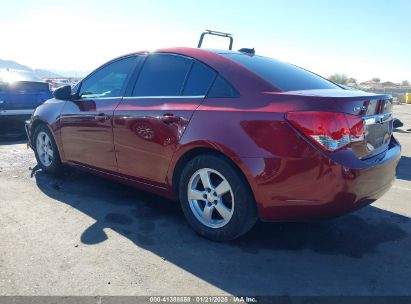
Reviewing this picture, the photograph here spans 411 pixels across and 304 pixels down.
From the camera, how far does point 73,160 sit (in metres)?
4.73

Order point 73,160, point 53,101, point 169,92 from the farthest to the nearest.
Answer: point 53,101 < point 73,160 < point 169,92

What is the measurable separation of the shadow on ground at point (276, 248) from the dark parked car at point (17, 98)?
16.1 ft

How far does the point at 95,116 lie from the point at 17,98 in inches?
201

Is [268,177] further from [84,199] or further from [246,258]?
[84,199]

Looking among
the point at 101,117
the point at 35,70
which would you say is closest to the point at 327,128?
the point at 101,117

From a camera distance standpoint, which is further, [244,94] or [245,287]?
[244,94]

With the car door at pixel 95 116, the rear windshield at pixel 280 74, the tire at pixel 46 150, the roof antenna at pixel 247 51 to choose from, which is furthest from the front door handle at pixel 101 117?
the roof antenna at pixel 247 51

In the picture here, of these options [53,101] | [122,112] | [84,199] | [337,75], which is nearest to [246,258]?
[122,112]

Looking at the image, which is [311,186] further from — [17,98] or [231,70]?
[17,98]

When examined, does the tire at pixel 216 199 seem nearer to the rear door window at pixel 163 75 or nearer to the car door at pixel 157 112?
the car door at pixel 157 112

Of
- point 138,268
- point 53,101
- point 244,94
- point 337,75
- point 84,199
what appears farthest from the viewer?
point 337,75

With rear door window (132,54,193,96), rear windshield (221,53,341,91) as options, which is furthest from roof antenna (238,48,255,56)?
rear door window (132,54,193,96)

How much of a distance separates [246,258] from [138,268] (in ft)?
2.75

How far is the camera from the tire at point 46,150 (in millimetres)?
5094
